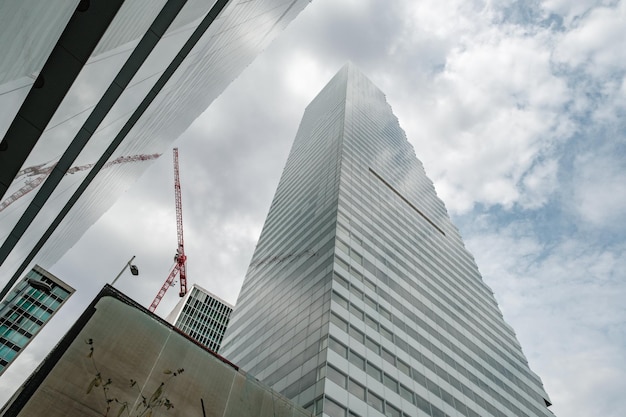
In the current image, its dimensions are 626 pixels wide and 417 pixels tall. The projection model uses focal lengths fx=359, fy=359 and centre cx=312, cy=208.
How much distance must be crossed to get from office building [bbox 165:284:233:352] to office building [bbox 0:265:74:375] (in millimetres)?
37593

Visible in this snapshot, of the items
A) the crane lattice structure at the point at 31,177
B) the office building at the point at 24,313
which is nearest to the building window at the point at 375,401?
the crane lattice structure at the point at 31,177

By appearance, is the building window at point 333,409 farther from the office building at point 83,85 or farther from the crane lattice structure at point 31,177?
the crane lattice structure at point 31,177

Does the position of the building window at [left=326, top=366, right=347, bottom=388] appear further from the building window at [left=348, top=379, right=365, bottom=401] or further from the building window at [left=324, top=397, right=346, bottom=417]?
the building window at [left=324, top=397, right=346, bottom=417]

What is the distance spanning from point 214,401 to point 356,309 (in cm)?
1897

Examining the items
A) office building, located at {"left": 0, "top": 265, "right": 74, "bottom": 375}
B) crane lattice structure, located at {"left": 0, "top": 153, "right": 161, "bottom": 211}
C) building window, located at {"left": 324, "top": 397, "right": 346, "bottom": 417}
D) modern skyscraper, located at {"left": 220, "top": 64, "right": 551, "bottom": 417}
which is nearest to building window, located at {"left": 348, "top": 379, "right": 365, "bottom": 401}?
modern skyscraper, located at {"left": 220, "top": 64, "right": 551, "bottom": 417}

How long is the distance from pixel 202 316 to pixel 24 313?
2159 inches

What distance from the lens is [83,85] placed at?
10.1m

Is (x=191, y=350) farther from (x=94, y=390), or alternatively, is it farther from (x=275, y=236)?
(x=275, y=236)

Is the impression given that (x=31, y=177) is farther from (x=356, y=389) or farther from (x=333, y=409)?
(x=356, y=389)

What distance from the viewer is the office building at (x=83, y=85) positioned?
20.5 feet

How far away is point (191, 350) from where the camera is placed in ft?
57.1

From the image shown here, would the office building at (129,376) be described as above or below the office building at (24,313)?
below

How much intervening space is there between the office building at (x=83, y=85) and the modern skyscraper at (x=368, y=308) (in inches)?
774

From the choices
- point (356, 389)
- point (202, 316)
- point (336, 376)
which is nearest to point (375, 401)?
point (356, 389)
